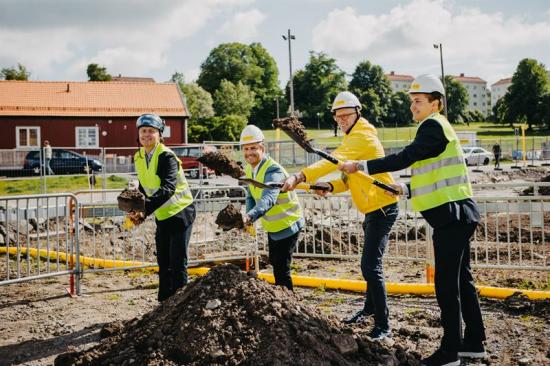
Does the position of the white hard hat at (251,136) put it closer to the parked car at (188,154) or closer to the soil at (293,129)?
the soil at (293,129)

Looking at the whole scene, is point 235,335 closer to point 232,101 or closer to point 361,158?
point 361,158

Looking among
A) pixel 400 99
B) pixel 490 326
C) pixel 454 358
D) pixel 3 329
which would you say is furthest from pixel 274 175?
pixel 400 99

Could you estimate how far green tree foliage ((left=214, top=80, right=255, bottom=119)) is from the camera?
6975 cm

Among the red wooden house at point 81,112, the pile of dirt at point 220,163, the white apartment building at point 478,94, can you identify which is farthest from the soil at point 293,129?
the white apartment building at point 478,94

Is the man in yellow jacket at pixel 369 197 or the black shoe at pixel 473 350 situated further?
the man in yellow jacket at pixel 369 197

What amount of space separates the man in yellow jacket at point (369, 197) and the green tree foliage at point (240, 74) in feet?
253

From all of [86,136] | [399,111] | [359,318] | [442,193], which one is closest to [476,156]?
[86,136]

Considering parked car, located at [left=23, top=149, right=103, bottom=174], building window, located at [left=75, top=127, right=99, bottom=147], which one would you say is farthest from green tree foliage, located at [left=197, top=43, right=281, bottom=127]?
parked car, located at [left=23, top=149, right=103, bottom=174]

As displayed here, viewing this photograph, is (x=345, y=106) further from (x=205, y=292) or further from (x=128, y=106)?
(x=128, y=106)

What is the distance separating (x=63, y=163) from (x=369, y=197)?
678 inches

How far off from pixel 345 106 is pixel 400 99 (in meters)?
97.1

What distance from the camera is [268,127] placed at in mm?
81000

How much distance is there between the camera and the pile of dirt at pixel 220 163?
5.30 metres

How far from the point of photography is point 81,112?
37.4m
